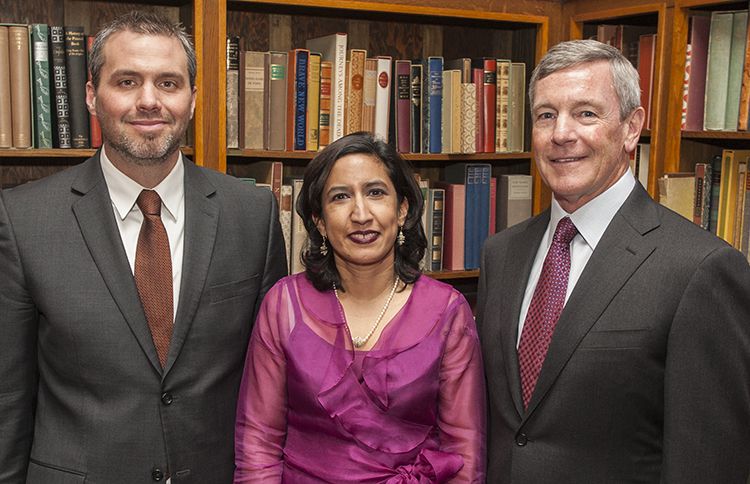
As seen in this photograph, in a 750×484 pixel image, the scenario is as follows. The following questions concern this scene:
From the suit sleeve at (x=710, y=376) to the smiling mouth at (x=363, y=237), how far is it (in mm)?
672

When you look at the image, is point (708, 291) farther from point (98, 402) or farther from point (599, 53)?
point (98, 402)

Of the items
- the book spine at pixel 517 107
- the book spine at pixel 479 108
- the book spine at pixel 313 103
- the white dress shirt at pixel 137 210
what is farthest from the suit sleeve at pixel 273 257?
the book spine at pixel 517 107

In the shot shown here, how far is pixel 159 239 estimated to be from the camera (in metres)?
1.62

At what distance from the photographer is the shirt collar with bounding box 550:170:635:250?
148 centimetres

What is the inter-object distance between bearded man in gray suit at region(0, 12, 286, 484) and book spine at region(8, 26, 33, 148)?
637 mm

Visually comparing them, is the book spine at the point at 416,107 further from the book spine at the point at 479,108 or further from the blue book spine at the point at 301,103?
the blue book spine at the point at 301,103

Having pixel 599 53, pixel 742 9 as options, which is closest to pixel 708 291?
pixel 599 53

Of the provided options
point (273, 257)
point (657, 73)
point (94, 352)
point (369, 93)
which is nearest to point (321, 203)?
point (273, 257)

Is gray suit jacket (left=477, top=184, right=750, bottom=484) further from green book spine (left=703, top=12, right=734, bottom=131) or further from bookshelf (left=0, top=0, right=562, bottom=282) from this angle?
bookshelf (left=0, top=0, right=562, bottom=282)

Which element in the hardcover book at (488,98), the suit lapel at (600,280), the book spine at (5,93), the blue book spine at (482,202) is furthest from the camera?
the blue book spine at (482,202)

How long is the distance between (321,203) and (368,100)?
100 cm

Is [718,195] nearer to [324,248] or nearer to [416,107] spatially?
[416,107]

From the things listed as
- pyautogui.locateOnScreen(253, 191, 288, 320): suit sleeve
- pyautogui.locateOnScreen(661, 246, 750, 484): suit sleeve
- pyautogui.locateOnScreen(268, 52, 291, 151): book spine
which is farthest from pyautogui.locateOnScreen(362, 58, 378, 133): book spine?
pyautogui.locateOnScreen(661, 246, 750, 484): suit sleeve

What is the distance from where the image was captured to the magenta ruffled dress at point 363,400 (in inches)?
60.4
